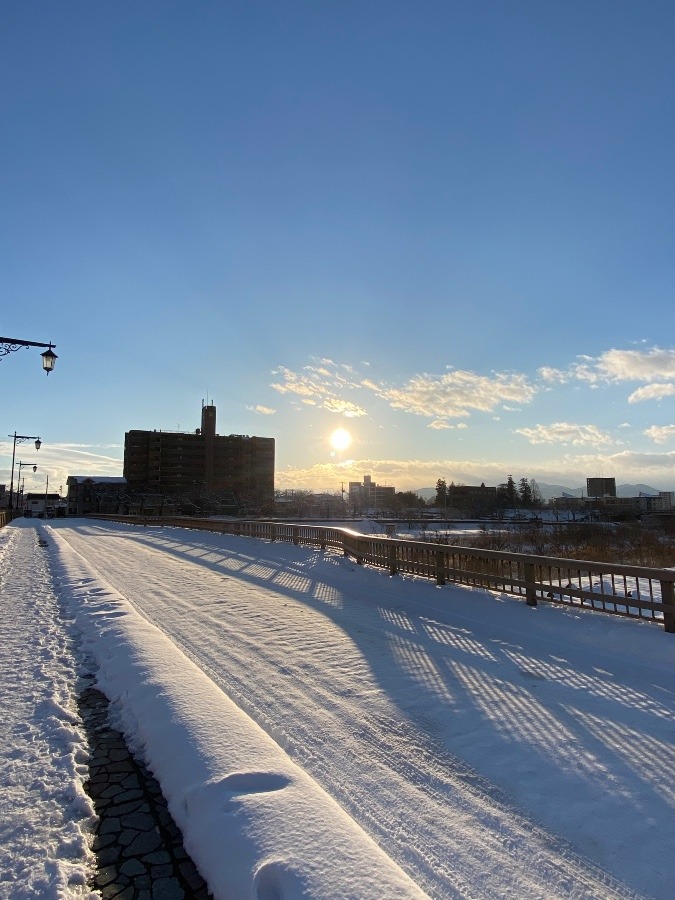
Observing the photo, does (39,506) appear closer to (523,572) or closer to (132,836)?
(523,572)

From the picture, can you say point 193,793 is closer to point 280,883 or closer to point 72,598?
point 280,883

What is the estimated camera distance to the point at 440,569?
1170cm

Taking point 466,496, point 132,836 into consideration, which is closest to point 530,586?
point 132,836

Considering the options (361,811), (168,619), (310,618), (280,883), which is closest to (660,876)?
(361,811)

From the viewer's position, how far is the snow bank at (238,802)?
2.69m

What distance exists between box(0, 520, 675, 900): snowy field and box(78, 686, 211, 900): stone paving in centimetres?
10

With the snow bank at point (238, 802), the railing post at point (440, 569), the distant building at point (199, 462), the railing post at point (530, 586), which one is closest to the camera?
the snow bank at point (238, 802)

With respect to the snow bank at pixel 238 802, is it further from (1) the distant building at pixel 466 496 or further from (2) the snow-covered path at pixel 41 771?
(1) the distant building at pixel 466 496

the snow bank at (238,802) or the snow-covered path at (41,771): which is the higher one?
the snow bank at (238,802)

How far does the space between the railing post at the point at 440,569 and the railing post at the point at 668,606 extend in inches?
188

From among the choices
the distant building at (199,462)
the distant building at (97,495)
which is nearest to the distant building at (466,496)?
the distant building at (199,462)

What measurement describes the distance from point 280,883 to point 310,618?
21.6ft

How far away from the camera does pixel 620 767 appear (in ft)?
13.5

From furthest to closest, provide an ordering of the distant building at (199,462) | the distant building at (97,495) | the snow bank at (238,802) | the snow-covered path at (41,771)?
the distant building at (199,462) → the distant building at (97,495) → the snow-covered path at (41,771) → the snow bank at (238,802)
